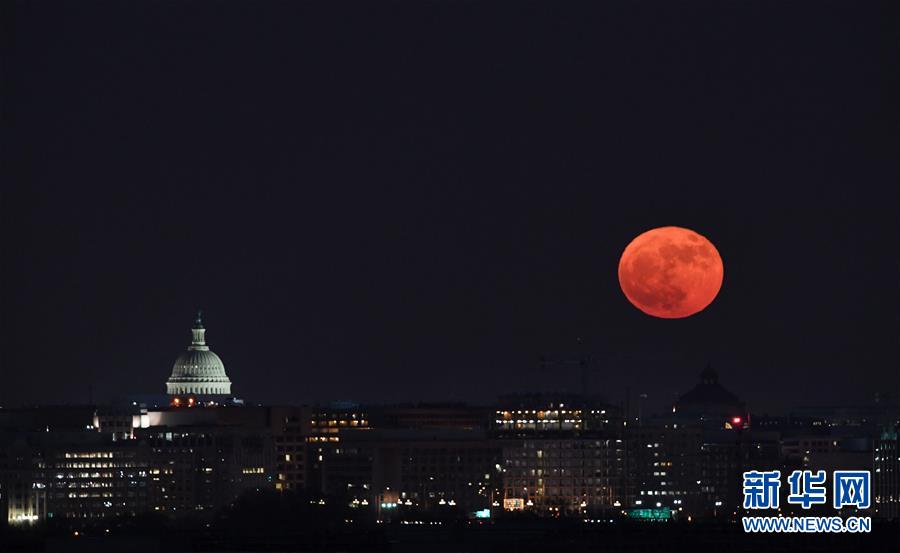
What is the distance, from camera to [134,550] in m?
143

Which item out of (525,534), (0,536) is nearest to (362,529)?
(525,534)

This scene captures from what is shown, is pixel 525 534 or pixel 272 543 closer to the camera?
pixel 272 543

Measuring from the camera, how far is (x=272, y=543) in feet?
507

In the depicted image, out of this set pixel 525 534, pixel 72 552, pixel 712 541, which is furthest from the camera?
pixel 525 534

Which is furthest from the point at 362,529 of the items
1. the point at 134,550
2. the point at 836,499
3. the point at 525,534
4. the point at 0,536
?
the point at 836,499

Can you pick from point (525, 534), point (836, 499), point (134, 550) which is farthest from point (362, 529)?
point (836, 499)

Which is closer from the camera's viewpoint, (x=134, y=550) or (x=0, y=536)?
(x=134, y=550)

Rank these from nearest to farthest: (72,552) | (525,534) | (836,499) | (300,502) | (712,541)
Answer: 1. (836,499)
2. (72,552)
3. (712,541)
4. (525,534)
5. (300,502)

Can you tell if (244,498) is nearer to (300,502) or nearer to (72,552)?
(300,502)

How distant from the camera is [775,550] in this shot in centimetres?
14112

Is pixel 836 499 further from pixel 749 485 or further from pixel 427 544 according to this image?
pixel 427 544

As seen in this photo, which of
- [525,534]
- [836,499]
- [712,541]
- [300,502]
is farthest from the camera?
[300,502]

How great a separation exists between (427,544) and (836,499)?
3178cm

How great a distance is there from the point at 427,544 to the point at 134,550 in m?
18.4
